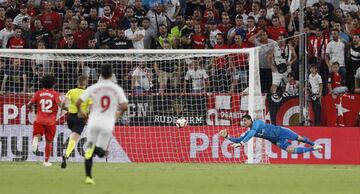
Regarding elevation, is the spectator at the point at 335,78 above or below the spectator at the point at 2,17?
below

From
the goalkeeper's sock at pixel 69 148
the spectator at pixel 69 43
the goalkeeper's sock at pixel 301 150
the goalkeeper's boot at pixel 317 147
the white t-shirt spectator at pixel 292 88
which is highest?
the spectator at pixel 69 43

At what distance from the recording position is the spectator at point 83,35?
2911 centimetres

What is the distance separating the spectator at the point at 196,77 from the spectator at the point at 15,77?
4.41 m

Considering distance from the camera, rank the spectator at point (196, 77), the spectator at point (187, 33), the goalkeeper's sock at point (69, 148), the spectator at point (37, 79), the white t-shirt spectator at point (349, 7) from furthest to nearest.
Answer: the white t-shirt spectator at point (349, 7) < the spectator at point (187, 33) < the spectator at point (196, 77) < the spectator at point (37, 79) < the goalkeeper's sock at point (69, 148)

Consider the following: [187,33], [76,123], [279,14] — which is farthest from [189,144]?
[279,14]

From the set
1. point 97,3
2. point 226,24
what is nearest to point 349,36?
point 226,24

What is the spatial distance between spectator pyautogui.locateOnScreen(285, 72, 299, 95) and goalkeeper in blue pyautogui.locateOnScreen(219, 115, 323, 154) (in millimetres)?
1779

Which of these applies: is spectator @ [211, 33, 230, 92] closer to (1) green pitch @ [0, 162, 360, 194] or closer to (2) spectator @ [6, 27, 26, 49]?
(1) green pitch @ [0, 162, 360, 194]

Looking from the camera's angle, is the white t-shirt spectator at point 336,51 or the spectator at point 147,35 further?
the spectator at point 147,35

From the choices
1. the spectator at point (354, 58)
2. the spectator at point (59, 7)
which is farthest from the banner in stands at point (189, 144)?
the spectator at point (59, 7)

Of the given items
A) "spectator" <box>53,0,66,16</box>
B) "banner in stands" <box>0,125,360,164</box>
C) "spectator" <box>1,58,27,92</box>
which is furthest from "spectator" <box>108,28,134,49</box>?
"spectator" <box>1,58,27,92</box>

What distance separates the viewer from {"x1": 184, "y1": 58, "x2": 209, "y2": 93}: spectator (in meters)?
26.9

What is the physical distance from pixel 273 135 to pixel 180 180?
7.20m

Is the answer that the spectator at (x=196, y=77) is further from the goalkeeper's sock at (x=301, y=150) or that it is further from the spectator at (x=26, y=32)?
the spectator at (x=26, y=32)
